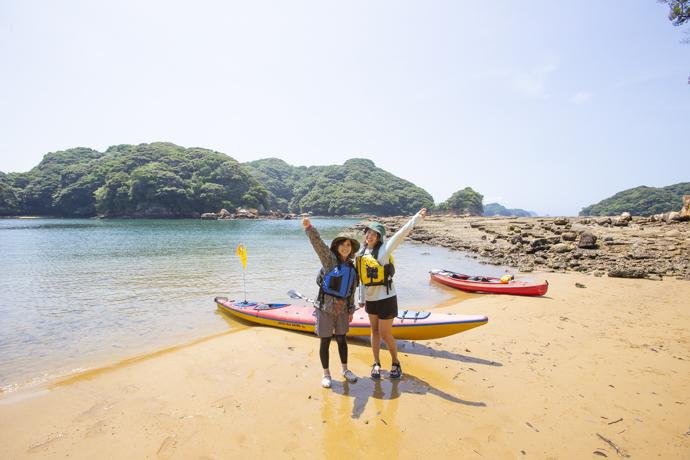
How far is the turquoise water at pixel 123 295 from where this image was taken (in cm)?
676

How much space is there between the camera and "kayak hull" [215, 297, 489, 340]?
20.0ft

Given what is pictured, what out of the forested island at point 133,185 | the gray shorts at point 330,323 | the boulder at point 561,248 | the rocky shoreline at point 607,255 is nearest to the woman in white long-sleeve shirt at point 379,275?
the gray shorts at point 330,323

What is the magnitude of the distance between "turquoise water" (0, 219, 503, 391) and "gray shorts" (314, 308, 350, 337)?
4642 millimetres

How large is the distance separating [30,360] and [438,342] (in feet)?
25.9

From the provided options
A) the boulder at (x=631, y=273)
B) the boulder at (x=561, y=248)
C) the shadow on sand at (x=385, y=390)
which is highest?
the boulder at (x=561, y=248)

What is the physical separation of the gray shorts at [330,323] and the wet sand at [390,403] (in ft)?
2.71

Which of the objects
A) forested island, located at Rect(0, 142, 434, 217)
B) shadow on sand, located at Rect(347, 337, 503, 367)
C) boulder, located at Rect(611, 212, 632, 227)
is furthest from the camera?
forested island, located at Rect(0, 142, 434, 217)

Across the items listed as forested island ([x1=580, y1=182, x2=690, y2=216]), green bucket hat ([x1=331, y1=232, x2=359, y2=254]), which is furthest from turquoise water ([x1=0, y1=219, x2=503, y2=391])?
forested island ([x1=580, y1=182, x2=690, y2=216])

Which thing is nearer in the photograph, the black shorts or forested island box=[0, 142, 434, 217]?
the black shorts

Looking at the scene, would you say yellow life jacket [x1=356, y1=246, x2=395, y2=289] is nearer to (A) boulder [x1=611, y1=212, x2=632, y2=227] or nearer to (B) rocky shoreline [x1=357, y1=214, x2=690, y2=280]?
(B) rocky shoreline [x1=357, y1=214, x2=690, y2=280]

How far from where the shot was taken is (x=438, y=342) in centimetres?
645

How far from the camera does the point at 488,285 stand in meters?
11.3

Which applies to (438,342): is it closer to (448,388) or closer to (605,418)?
(448,388)

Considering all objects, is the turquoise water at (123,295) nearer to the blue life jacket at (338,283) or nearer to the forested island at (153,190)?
the blue life jacket at (338,283)
